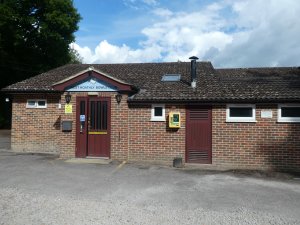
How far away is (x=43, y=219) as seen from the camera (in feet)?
20.4

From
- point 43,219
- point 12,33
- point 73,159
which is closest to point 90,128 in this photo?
point 73,159

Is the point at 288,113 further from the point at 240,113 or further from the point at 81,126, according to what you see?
the point at 81,126

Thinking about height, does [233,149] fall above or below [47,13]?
below

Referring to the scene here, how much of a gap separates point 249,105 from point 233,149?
1.69 metres

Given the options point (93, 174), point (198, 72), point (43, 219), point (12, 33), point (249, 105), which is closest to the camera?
point (43, 219)

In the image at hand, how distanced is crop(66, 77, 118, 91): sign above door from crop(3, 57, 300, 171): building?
39mm

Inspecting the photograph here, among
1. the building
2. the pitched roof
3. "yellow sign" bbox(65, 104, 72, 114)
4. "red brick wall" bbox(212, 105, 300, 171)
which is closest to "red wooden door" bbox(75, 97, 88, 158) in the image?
the building

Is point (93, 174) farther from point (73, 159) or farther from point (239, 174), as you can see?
point (239, 174)

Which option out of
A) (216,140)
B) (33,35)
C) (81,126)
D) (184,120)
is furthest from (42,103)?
(33,35)

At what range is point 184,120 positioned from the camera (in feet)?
42.3

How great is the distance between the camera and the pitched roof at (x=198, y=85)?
12.4 metres

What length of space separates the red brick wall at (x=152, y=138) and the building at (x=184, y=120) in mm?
37

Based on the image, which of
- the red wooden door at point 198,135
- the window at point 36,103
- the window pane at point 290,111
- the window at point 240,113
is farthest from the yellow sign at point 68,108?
the window pane at point 290,111

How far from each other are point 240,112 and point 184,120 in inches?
81.0
